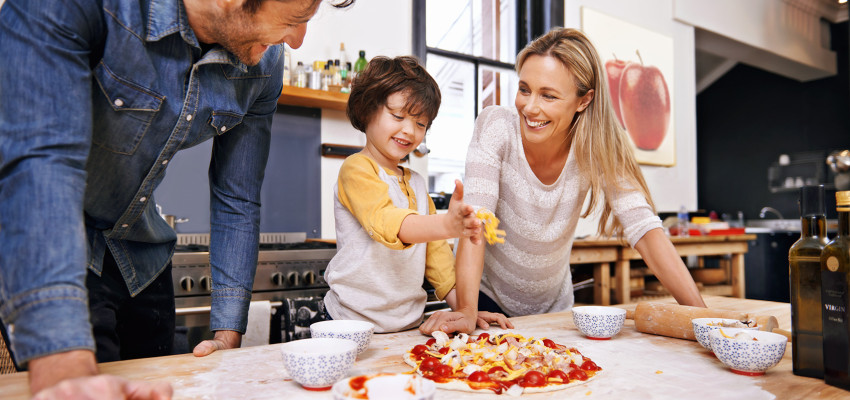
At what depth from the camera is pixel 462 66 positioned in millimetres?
3838

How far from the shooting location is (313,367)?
0.80 m

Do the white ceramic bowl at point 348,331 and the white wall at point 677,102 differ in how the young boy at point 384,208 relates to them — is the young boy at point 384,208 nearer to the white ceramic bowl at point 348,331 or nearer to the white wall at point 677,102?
the white ceramic bowl at point 348,331

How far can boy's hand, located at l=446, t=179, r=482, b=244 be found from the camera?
0.97 m

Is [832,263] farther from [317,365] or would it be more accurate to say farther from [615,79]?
[615,79]

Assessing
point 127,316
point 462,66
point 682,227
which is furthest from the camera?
point 682,227

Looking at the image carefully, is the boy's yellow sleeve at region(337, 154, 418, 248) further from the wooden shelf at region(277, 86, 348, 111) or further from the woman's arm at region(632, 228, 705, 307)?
the wooden shelf at region(277, 86, 348, 111)

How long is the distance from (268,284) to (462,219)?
1580 mm

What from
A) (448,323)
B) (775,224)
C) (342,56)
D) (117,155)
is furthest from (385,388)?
(775,224)

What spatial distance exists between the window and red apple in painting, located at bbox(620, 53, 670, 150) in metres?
1.01

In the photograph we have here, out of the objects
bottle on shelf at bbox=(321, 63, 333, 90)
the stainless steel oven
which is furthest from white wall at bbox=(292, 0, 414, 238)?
the stainless steel oven

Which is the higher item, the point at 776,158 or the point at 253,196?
the point at 776,158

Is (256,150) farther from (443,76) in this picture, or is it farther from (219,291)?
(443,76)

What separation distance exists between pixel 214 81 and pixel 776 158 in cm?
786

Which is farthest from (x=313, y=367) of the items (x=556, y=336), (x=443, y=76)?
(x=443, y=76)
